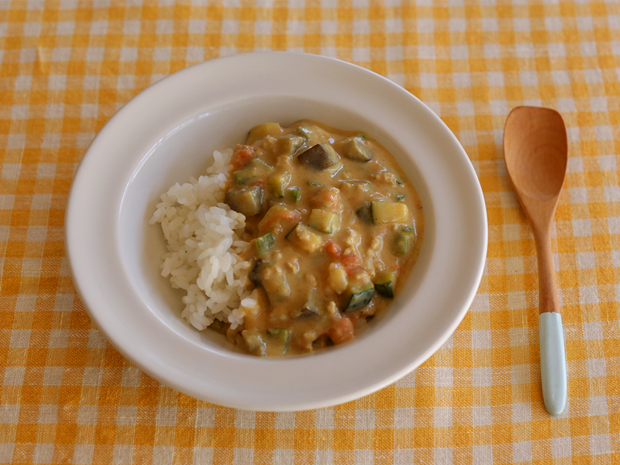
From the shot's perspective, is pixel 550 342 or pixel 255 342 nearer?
pixel 255 342

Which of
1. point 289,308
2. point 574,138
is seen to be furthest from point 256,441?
point 574,138

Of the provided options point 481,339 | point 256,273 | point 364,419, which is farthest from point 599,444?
point 256,273

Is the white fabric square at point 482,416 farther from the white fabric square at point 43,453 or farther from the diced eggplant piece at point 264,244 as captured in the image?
the white fabric square at point 43,453

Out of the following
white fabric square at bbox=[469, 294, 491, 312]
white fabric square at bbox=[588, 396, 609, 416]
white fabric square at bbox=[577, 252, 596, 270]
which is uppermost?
white fabric square at bbox=[577, 252, 596, 270]

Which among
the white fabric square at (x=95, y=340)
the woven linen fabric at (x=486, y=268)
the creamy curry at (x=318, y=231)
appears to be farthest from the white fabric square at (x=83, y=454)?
the creamy curry at (x=318, y=231)

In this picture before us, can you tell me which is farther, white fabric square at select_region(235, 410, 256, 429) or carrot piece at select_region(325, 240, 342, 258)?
white fabric square at select_region(235, 410, 256, 429)

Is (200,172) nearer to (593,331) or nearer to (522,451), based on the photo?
(522,451)

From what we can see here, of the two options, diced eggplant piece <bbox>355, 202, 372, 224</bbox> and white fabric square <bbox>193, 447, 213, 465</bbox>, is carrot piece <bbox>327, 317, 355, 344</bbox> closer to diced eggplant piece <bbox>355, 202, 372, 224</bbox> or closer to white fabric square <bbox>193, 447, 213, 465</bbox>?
diced eggplant piece <bbox>355, 202, 372, 224</bbox>

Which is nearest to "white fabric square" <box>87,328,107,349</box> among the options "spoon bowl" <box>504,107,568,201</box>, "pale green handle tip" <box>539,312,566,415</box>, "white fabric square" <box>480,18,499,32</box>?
"pale green handle tip" <box>539,312,566,415</box>
